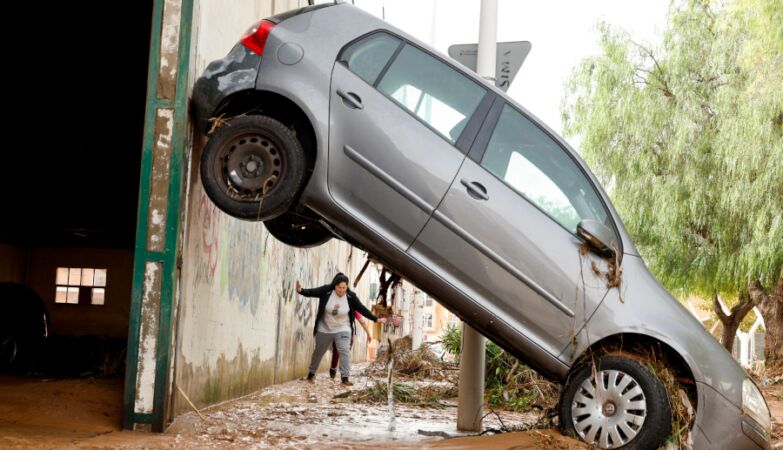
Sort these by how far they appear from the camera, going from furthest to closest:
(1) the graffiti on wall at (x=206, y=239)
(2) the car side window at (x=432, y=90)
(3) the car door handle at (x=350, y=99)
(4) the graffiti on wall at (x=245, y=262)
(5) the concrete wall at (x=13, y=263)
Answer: (5) the concrete wall at (x=13, y=263) → (4) the graffiti on wall at (x=245, y=262) → (1) the graffiti on wall at (x=206, y=239) → (2) the car side window at (x=432, y=90) → (3) the car door handle at (x=350, y=99)

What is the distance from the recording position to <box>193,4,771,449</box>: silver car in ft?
18.1

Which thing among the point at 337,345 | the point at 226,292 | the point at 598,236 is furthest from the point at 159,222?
the point at 337,345

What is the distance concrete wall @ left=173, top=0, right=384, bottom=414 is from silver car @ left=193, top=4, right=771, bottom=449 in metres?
0.82

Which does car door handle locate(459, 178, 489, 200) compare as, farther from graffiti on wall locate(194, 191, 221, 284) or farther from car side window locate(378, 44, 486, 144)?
graffiti on wall locate(194, 191, 221, 284)

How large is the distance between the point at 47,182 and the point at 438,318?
2697 inches

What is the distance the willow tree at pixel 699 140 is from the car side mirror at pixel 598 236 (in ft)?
37.1

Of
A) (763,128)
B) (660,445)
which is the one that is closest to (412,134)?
(660,445)

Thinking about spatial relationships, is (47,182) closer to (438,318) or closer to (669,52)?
(669,52)

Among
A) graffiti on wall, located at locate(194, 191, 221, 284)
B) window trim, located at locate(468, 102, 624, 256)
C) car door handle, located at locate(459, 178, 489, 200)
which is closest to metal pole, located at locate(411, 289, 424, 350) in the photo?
graffiti on wall, located at locate(194, 191, 221, 284)

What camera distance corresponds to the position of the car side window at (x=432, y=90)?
5.73m

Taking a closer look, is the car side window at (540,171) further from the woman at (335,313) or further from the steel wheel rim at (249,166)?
the woman at (335,313)

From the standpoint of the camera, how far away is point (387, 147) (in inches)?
218

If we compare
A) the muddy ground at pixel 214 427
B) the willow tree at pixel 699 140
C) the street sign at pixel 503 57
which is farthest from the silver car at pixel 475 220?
the willow tree at pixel 699 140

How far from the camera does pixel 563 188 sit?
577cm
